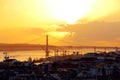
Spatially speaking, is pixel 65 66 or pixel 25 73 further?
pixel 65 66

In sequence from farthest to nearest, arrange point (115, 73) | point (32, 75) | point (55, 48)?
point (55, 48), point (115, 73), point (32, 75)

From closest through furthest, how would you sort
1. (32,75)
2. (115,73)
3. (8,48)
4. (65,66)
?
(32,75)
(115,73)
(65,66)
(8,48)

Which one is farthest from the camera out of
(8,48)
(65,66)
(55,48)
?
(55,48)

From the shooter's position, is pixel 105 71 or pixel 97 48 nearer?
pixel 105 71

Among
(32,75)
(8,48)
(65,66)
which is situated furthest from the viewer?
(8,48)

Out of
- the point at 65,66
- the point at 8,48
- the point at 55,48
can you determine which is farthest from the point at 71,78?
the point at 55,48

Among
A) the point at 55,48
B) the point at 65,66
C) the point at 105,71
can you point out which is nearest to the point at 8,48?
the point at 55,48

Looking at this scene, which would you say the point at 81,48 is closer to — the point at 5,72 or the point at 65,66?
the point at 65,66

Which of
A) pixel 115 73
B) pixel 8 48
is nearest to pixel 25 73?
pixel 115 73

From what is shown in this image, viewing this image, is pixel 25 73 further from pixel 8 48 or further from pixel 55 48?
pixel 55 48
